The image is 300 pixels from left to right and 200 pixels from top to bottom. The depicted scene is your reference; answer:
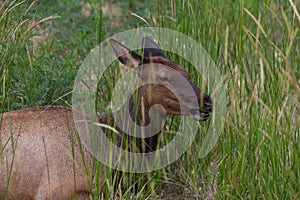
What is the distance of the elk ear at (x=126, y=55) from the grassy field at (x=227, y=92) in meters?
0.26

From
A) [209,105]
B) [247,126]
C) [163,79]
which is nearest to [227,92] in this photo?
[209,105]

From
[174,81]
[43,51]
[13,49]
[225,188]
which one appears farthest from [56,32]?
[225,188]

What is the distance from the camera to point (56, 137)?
4578mm

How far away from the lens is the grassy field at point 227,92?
12.7 ft

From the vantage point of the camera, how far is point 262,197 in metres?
3.90

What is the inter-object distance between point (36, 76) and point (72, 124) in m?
0.92

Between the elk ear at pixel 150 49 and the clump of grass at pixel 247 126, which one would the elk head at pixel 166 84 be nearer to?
the elk ear at pixel 150 49

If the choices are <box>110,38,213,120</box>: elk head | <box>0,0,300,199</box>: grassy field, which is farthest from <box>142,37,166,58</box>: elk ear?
<box>0,0,300,199</box>: grassy field

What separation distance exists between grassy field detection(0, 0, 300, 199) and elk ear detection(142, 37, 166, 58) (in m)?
0.18

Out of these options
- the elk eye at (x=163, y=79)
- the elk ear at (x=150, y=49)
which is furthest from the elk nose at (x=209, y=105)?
the elk ear at (x=150, y=49)

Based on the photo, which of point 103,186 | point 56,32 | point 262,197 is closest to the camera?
point 262,197

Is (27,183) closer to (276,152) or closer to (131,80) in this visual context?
(131,80)

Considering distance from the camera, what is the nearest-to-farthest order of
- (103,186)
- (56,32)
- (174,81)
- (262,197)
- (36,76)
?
(262,197) < (103,186) < (174,81) < (36,76) < (56,32)

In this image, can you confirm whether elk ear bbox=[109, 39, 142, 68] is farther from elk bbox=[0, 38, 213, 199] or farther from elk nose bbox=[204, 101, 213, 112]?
elk nose bbox=[204, 101, 213, 112]
